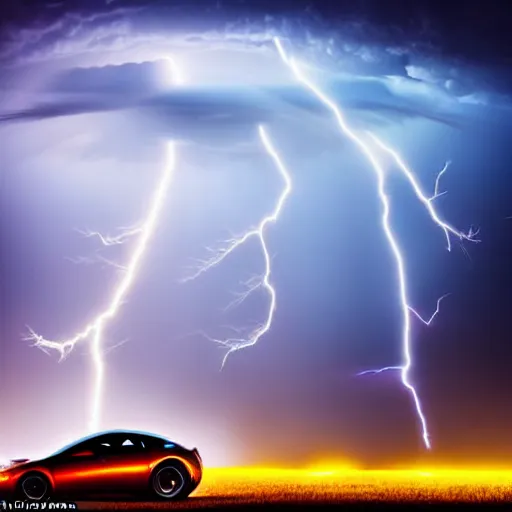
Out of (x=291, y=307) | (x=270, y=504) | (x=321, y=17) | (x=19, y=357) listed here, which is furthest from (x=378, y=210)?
(x=19, y=357)

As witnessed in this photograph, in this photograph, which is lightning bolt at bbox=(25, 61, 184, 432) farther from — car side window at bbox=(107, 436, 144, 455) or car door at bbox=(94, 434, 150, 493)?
car door at bbox=(94, 434, 150, 493)

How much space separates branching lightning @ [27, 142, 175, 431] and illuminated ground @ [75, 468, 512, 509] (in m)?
1.03

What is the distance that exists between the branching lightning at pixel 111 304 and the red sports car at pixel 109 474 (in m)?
0.77

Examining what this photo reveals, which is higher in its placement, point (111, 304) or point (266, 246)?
point (266, 246)

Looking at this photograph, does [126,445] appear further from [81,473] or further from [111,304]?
[111,304]

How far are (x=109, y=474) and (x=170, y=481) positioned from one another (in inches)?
15.6

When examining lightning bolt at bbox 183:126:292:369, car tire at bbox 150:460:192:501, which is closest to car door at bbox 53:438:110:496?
car tire at bbox 150:460:192:501

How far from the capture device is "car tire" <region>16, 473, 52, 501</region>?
219 inches

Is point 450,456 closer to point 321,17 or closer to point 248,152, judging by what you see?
point 248,152

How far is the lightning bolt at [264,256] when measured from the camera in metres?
6.52

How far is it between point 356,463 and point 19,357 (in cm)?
264

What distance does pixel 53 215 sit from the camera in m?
6.68

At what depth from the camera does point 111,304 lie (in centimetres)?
654

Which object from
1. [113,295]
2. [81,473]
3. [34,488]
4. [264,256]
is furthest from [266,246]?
[34,488]
